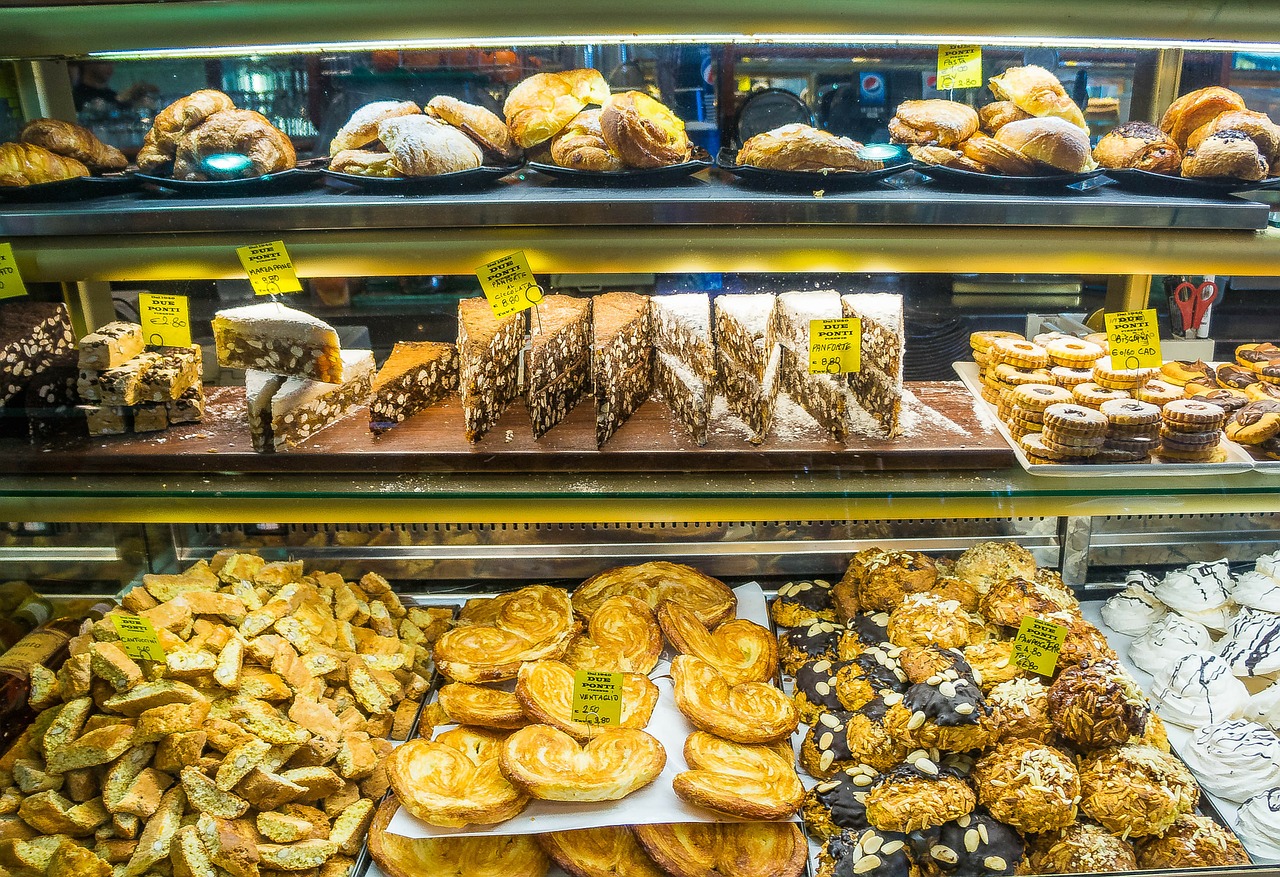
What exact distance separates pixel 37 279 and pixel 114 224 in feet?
0.97

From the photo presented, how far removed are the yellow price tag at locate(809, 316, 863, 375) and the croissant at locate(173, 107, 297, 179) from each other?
149 cm

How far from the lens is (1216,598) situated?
2.61 m

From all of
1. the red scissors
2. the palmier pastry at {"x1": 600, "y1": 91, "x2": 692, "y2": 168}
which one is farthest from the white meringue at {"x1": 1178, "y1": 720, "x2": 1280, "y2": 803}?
the palmier pastry at {"x1": 600, "y1": 91, "x2": 692, "y2": 168}

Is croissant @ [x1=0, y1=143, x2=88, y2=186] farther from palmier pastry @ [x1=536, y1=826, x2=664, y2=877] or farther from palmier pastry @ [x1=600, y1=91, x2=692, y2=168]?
palmier pastry @ [x1=536, y1=826, x2=664, y2=877]

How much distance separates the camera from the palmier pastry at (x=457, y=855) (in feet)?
6.55

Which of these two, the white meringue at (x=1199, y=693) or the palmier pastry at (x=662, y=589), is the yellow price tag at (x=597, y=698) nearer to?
the palmier pastry at (x=662, y=589)

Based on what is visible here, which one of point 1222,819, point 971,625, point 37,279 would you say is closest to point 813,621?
point 971,625

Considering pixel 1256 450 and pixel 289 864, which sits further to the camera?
pixel 1256 450

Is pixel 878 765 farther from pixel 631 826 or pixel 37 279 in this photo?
pixel 37 279

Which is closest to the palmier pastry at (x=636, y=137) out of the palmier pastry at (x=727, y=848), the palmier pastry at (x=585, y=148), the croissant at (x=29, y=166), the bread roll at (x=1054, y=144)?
the palmier pastry at (x=585, y=148)

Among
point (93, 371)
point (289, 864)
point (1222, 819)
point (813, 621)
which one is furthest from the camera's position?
point (813, 621)

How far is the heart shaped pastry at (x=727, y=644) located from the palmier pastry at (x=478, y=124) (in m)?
1.37

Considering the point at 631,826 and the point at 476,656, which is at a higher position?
the point at 476,656

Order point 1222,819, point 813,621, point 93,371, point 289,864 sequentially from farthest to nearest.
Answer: point 813,621 → point 93,371 → point 1222,819 → point 289,864
